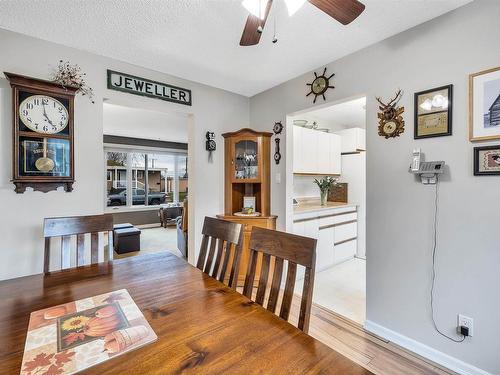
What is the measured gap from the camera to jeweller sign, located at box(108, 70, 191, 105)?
238 cm

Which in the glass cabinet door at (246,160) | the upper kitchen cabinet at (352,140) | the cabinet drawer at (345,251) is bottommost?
the cabinet drawer at (345,251)

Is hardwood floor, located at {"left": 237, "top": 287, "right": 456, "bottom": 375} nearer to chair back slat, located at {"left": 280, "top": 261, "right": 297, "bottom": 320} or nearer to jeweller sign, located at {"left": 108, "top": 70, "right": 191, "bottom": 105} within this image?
chair back slat, located at {"left": 280, "top": 261, "right": 297, "bottom": 320}

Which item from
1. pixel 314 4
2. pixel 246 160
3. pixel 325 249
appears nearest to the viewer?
pixel 314 4

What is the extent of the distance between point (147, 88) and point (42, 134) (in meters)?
1.03

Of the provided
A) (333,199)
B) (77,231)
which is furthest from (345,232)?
(77,231)

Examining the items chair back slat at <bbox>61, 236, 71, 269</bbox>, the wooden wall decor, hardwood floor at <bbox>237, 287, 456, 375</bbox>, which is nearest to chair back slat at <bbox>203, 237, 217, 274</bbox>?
→ chair back slat at <bbox>61, 236, 71, 269</bbox>

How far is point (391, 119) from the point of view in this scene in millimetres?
2025

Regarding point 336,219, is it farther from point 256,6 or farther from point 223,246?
point 256,6

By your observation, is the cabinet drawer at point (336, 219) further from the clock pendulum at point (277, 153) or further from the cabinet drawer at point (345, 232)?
the clock pendulum at point (277, 153)

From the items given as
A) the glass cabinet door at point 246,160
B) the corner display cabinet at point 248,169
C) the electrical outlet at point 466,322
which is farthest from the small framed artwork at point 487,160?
the glass cabinet door at point 246,160

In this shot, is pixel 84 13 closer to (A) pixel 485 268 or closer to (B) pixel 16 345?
(B) pixel 16 345

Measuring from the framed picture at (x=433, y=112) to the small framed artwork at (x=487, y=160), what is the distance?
0.74 feet

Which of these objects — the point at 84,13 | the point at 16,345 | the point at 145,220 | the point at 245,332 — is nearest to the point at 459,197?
the point at 245,332

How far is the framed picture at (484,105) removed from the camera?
5.02 feet
